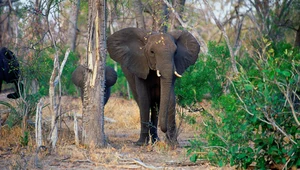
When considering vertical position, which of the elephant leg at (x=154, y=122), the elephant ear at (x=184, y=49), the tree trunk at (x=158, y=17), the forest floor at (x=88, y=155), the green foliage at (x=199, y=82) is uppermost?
the tree trunk at (x=158, y=17)

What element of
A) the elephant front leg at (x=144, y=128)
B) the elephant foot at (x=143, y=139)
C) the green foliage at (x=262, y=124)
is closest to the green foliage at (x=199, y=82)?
the elephant front leg at (x=144, y=128)

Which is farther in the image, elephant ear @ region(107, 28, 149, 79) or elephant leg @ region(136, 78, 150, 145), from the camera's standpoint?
elephant leg @ region(136, 78, 150, 145)

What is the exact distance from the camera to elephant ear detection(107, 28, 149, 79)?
9711mm

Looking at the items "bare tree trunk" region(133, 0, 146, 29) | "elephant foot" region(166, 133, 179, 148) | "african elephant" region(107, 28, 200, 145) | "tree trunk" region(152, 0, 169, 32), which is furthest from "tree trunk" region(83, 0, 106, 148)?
"bare tree trunk" region(133, 0, 146, 29)

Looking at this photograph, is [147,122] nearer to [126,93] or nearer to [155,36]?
[155,36]

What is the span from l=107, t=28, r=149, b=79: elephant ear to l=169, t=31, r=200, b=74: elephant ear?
57cm

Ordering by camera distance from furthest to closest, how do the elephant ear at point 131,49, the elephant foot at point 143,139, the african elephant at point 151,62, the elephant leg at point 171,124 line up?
the elephant foot at point 143,139 < the elephant ear at point 131,49 < the elephant leg at point 171,124 < the african elephant at point 151,62

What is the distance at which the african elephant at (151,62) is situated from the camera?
29.9 feet

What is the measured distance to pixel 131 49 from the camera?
9.97 metres

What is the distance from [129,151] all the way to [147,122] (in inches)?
43.0

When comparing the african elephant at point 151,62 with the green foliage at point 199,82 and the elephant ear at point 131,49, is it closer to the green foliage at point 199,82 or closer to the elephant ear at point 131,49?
the elephant ear at point 131,49

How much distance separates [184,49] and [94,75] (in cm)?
192

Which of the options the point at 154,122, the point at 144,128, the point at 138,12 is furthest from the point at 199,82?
the point at 138,12

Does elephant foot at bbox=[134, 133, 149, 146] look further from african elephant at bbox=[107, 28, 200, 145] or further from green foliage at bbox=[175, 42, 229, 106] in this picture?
green foliage at bbox=[175, 42, 229, 106]
